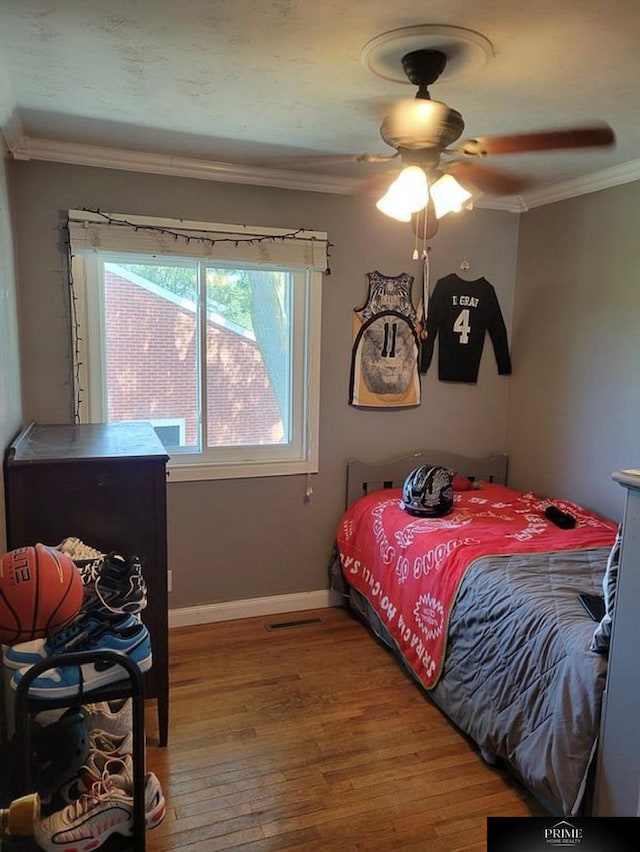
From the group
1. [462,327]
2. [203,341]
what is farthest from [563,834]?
[462,327]

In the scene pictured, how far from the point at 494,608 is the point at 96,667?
4.49 ft

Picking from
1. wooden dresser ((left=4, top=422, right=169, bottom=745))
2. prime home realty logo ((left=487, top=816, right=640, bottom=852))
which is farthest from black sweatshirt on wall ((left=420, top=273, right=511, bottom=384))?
prime home realty logo ((left=487, top=816, right=640, bottom=852))

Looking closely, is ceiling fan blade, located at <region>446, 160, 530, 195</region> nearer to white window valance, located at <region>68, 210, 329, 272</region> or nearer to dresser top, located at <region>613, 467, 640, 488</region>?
white window valance, located at <region>68, 210, 329, 272</region>

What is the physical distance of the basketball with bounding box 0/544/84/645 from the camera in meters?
1.51

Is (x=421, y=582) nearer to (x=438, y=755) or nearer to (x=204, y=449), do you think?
(x=438, y=755)

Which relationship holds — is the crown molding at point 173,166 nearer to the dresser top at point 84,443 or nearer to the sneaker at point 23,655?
the dresser top at point 84,443

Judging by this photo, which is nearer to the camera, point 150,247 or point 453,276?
point 150,247

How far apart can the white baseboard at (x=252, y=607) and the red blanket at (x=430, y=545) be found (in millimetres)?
276

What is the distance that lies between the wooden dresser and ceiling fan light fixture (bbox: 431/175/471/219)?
1.29 meters

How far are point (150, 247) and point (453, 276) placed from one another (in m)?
1.73

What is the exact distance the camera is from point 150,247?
293 cm

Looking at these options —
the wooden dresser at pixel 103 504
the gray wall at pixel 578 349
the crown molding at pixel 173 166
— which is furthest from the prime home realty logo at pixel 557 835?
the crown molding at pixel 173 166

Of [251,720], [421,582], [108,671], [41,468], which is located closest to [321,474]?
[421,582]

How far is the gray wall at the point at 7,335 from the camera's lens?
2102 millimetres
